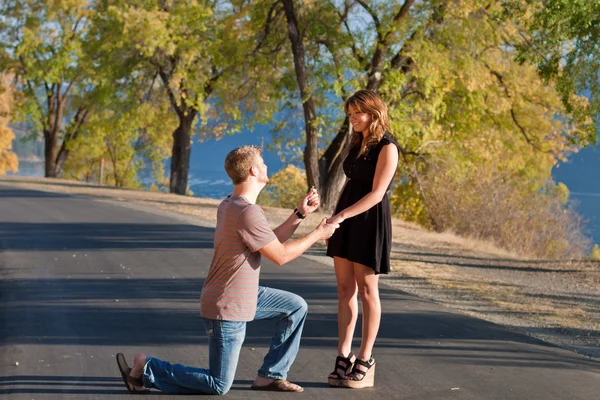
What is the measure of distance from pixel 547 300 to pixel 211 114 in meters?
25.8

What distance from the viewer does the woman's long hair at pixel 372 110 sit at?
595 cm

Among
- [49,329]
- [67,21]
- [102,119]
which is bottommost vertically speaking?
[49,329]

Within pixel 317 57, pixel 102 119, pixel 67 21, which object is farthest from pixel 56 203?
pixel 67 21

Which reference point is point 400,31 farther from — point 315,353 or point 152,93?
point 315,353

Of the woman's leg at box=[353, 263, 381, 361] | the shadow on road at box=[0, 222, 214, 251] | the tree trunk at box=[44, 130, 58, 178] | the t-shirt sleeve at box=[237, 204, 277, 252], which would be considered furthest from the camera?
the tree trunk at box=[44, 130, 58, 178]

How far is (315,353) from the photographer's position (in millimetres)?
7195

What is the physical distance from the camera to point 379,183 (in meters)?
5.93

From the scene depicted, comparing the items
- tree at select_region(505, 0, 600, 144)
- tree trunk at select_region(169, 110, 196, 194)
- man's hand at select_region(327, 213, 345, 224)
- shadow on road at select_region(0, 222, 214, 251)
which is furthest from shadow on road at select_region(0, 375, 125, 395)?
tree trunk at select_region(169, 110, 196, 194)

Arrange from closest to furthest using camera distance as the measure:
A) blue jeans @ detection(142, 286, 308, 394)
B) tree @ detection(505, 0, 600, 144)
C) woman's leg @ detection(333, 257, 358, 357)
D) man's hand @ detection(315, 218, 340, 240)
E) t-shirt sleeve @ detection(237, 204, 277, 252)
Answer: t-shirt sleeve @ detection(237, 204, 277, 252) → blue jeans @ detection(142, 286, 308, 394) → man's hand @ detection(315, 218, 340, 240) → woman's leg @ detection(333, 257, 358, 357) → tree @ detection(505, 0, 600, 144)

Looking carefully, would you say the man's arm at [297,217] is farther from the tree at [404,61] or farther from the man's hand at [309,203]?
the tree at [404,61]

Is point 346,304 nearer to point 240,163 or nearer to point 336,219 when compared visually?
point 336,219

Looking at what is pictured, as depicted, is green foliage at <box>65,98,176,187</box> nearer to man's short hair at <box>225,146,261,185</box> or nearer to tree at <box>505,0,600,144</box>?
tree at <box>505,0,600,144</box>

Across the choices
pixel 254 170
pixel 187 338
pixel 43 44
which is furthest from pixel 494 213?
pixel 43 44

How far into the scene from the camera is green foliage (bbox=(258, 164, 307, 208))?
58875 mm
